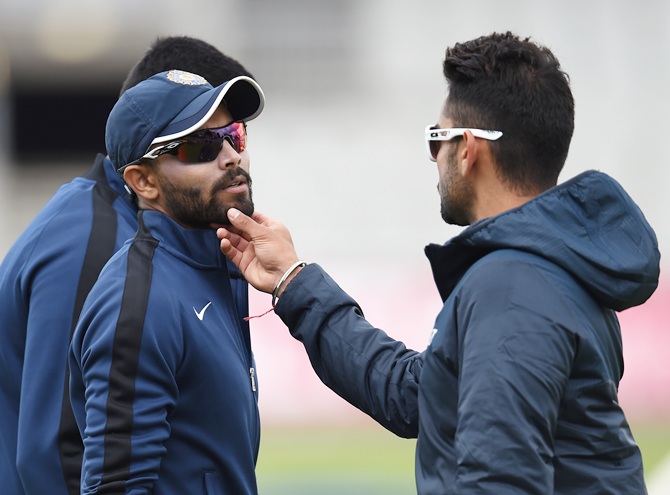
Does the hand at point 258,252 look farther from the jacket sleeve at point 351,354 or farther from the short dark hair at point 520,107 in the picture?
the short dark hair at point 520,107

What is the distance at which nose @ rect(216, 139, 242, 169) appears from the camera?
2861mm

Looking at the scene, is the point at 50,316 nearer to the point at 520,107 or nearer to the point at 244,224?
the point at 244,224

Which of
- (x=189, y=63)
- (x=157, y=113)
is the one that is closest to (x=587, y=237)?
(x=157, y=113)

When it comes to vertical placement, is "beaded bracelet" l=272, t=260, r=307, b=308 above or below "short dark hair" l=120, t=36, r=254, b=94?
below

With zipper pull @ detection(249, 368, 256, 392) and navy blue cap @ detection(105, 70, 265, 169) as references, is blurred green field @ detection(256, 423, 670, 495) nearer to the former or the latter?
zipper pull @ detection(249, 368, 256, 392)

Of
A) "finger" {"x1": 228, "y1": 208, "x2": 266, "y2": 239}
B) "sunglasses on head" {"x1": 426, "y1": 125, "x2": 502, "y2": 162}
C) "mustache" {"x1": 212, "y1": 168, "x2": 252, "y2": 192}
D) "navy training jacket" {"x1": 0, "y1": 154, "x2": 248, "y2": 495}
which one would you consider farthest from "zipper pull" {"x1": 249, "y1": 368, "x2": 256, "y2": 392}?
"sunglasses on head" {"x1": 426, "y1": 125, "x2": 502, "y2": 162}

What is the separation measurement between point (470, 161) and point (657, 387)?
24.7 ft

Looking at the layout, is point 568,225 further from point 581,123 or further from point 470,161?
point 581,123

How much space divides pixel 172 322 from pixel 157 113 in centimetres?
57

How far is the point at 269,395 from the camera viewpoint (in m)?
9.34

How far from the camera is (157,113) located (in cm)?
280

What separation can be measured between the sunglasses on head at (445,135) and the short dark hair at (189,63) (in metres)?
1.03

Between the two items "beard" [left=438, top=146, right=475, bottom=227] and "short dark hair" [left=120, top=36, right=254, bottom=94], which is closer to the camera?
"beard" [left=438, top=146, right=475, bottom=227]

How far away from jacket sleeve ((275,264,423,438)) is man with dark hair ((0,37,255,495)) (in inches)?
8.2
